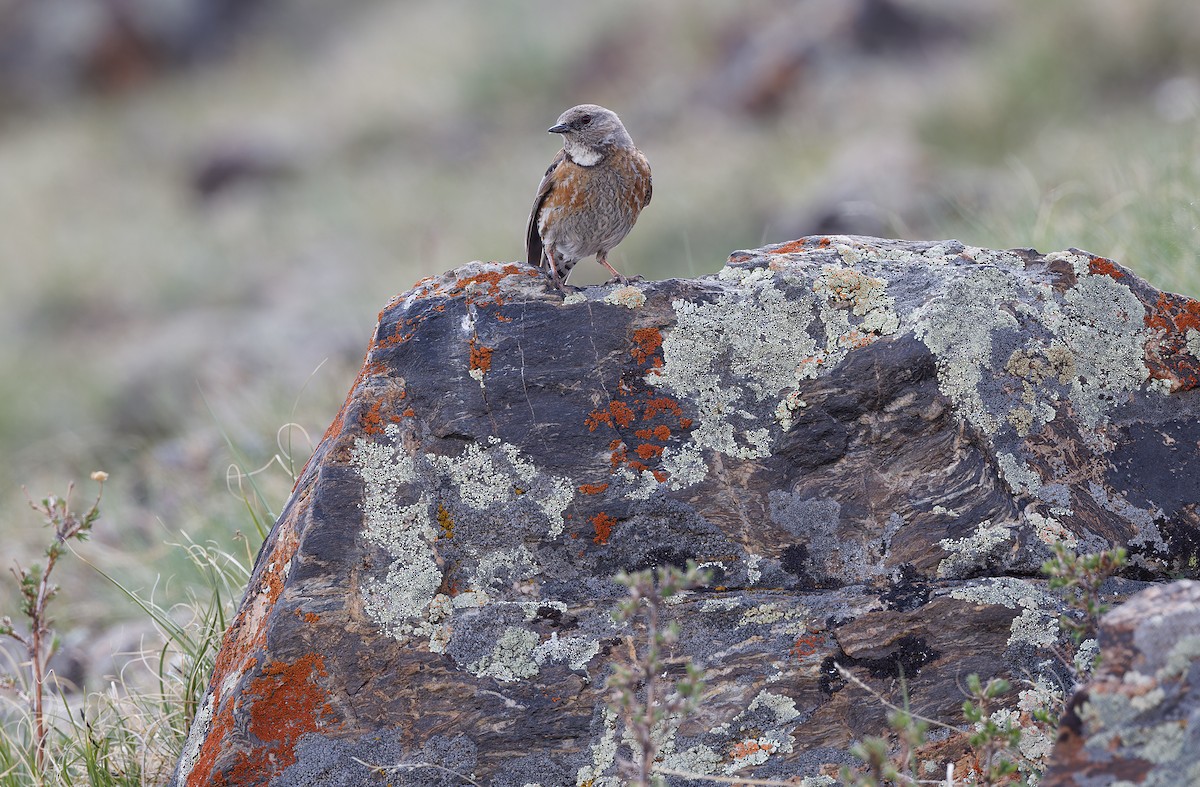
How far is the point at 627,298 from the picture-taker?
3492 millimetres

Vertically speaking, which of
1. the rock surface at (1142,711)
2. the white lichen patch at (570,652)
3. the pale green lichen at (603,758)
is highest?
the white lichen patch at (570,652)

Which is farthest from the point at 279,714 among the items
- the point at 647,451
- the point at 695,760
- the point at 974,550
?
the point at 974,550

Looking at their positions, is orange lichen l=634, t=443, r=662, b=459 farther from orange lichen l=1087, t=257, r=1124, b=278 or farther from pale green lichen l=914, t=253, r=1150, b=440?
orange lichen l=1087, t=257, r=1124, b=278

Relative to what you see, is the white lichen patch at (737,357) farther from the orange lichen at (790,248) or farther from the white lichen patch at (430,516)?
the white lichen patch at (430,516)

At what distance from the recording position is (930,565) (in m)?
3.19

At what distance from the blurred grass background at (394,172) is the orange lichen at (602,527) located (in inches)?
68.5

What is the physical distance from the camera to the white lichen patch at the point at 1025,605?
3.08 metres

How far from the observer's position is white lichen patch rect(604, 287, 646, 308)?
3479 millimetres

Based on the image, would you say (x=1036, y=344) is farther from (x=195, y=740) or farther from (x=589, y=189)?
(x=195, y=740)

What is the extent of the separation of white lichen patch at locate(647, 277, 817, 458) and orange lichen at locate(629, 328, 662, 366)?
0.03 meters

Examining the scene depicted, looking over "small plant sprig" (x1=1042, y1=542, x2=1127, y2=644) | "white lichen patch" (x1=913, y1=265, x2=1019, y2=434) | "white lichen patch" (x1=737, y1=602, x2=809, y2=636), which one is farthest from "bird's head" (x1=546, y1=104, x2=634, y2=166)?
"small plant sprig" (x1=1042, y1=542, x2=1127, y2=644)

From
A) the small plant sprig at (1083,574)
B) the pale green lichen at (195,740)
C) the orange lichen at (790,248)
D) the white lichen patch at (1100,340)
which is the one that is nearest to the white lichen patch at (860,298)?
the orange lichen at (790,248)

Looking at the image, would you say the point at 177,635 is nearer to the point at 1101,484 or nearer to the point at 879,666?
the point at 879,666

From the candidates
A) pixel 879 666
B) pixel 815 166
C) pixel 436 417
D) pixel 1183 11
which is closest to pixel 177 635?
pixel 436 417
